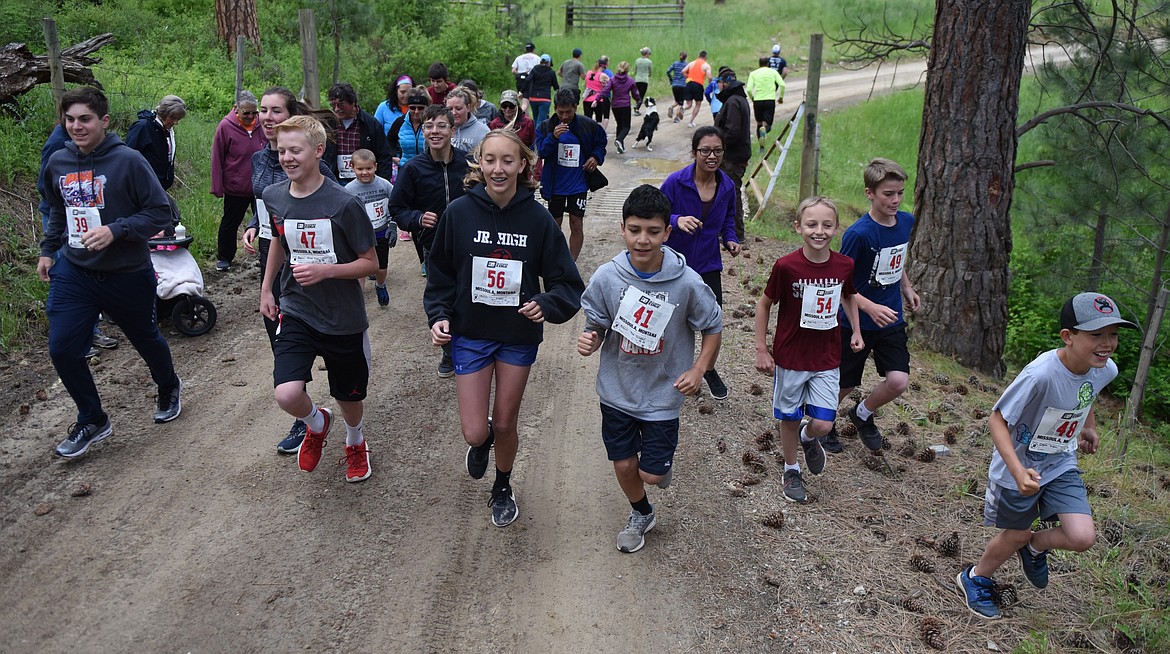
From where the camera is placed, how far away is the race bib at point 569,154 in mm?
8883

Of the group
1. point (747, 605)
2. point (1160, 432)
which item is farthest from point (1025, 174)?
point (747, 605)

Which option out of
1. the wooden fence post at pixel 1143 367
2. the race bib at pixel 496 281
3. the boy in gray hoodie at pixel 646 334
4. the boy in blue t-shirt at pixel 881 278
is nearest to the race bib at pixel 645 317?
the boy in gray hoodie at pixel 646 334

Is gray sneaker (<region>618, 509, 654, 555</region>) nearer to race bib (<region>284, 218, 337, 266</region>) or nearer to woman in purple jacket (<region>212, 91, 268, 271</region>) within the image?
race bib (<region>284, 218, 337, 266</region>)

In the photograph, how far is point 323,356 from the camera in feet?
17.2

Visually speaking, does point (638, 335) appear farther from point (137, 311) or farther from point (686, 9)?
point (686, 9)

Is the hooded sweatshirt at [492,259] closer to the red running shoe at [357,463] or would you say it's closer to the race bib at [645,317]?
the race bib at [645,317]

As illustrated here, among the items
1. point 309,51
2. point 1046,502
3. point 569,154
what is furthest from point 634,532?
point 309,51

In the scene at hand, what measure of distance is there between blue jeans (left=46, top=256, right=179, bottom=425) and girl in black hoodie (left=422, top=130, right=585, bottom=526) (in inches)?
97.5

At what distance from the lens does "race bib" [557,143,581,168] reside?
888 centimetres

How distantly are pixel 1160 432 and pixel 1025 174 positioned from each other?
9520 millimetres

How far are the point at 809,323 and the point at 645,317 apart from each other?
1235mm

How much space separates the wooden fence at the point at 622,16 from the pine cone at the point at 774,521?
111 ft

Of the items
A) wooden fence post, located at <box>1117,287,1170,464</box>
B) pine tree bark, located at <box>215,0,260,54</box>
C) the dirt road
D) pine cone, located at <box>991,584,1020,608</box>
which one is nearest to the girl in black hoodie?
the dirt road

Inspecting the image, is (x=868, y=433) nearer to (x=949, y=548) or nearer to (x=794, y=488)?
(x=794, y=488)
